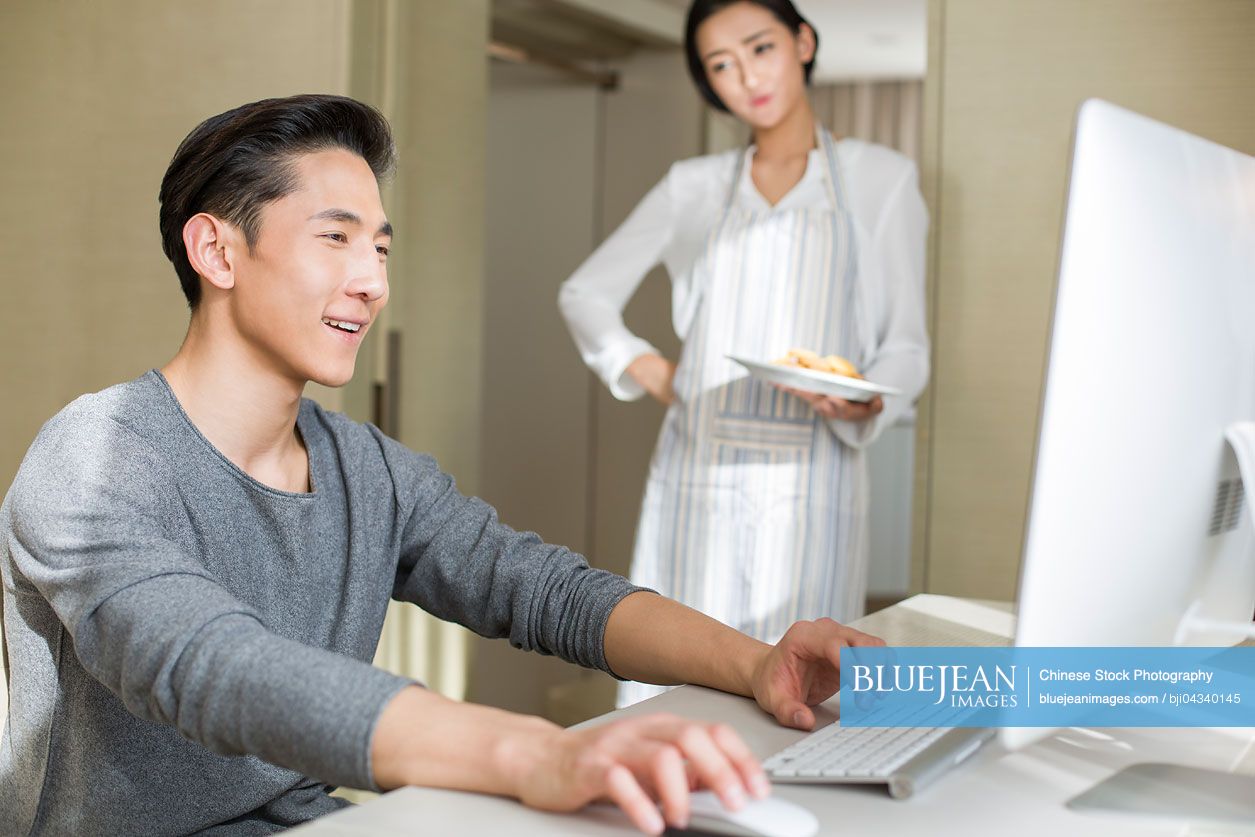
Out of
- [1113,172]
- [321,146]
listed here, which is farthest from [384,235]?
[1113,172]

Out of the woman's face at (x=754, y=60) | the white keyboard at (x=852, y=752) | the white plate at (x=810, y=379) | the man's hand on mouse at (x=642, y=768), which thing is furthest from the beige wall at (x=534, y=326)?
the man's hand on mouse at (x=642, y=768)

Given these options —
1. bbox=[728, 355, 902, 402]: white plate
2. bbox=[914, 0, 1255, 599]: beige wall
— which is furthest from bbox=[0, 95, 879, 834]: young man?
bbox=[914, 0, 1255, 599]: beige wall

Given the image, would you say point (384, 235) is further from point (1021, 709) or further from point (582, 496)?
point (582, 496)

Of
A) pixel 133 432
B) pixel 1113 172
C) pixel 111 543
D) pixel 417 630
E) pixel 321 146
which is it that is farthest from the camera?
pixel 417 630

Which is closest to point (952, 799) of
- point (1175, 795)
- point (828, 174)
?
point (1175, 795)

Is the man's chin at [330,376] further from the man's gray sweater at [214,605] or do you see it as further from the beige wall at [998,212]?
the beige wall at [998,212]

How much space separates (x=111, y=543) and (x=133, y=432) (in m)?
0.15

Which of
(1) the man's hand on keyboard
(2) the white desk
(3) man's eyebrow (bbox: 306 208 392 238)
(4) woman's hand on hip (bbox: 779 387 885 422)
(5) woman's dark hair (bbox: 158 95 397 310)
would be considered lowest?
(2) the white desk

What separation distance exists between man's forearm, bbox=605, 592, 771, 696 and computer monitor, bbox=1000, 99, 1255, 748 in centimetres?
31

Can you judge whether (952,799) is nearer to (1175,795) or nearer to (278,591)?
(1175,795)

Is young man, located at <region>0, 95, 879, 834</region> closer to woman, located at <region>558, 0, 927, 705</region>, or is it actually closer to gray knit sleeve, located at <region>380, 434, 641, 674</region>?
gray knit sleeve, located at <region>380, 434, 641, 674</region>

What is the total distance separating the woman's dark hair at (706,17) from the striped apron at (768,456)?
0.21 meters

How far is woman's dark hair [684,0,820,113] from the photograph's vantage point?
213 centimetres

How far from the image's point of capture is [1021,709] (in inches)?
27.1
